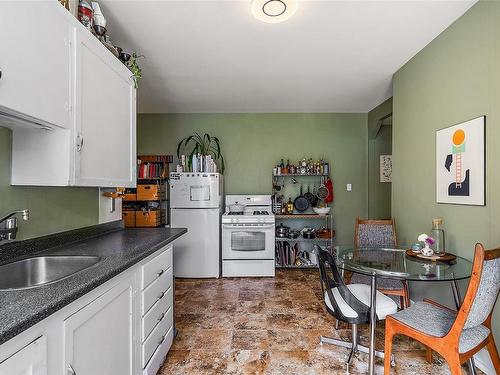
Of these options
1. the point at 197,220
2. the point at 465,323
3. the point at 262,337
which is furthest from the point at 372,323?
the point at 197,220

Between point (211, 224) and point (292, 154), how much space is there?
5.66 ft

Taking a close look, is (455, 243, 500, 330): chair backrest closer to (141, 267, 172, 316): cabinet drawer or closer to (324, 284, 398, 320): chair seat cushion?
(324, 284, 398, 320): chair seat cushion

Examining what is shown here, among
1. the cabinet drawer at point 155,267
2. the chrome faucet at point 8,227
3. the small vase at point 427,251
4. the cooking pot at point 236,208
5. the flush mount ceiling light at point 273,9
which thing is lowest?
the cabinet drawer at point 155,267

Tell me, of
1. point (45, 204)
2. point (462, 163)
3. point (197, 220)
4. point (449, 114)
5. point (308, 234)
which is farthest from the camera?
point (308, 234)

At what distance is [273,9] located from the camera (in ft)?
6.09

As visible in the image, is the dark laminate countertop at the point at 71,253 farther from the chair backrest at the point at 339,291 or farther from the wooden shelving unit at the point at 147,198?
the wooden shelving unit at the point at 147,198

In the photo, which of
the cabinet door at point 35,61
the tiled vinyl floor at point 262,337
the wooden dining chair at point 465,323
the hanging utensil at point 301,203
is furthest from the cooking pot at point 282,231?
the cabinet door at point 35,61

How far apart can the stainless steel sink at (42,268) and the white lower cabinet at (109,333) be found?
0.86 ft

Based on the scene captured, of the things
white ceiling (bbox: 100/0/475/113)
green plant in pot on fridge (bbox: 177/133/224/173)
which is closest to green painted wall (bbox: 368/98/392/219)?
white ceiling (bbox: 100/0/475/113)

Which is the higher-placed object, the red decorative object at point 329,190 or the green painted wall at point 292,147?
the green painted wall at point 292,147

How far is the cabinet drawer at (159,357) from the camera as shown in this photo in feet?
5.46

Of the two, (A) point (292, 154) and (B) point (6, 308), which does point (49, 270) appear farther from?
(A) point (292, 154)

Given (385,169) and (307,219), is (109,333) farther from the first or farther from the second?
(385,169)

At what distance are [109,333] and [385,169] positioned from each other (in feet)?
14.1
